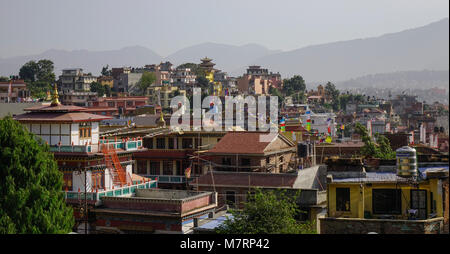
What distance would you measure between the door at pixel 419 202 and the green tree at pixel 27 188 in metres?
12.7

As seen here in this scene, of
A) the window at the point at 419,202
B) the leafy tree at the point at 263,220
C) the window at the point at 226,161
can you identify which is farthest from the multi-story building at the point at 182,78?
the window at the point at 419,202

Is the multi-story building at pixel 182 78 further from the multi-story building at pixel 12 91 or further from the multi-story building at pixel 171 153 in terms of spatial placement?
the multi-story building at pixel 171 153

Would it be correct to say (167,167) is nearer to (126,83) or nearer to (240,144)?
(240,144)

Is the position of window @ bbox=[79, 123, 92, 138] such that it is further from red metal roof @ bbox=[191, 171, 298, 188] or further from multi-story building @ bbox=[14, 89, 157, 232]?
red metal roof @ bbox=[191, 171, 298, 188]

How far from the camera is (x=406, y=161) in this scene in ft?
61.4

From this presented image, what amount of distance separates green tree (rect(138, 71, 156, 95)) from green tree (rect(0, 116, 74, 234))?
10774cm

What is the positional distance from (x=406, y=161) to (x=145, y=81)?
116767mm

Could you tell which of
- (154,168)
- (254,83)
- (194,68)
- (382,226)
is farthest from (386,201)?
(194,68)

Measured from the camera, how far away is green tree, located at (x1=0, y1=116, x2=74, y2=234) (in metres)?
22.3

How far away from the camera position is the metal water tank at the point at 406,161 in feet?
59.4

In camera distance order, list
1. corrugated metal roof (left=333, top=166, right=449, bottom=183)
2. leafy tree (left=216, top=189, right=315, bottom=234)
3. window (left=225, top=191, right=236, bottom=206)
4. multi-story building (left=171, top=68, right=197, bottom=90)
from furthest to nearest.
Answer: multi-story building (left=171, top=68, right=197, bottom=90) → window (left=225, top=191, right=236, bottom=206) → corrugated metal roof (left=333, top=166, right=449, bottom=183) → leafy tree (left=216, top=189, right=315, bottom=234)

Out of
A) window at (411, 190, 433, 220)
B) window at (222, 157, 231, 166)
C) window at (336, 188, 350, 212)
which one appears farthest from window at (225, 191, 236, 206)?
window at (411, 190, 433, 220)
